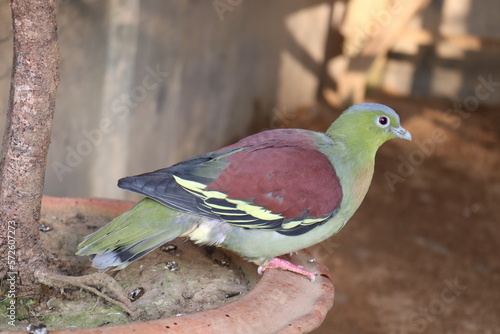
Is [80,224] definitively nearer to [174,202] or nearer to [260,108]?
[174,202]

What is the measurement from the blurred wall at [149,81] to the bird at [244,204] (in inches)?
51.8

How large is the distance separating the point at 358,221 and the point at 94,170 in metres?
2.37

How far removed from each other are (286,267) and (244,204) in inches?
9.7

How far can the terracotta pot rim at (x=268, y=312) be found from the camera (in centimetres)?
145

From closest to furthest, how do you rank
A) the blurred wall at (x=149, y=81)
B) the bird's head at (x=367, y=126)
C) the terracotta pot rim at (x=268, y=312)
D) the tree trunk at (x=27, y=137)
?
the terracotta pot rim at (x=268, y=312) → the tree trunk at (x=27, y=137) → the bird's head at (x=367, y=126) → the blurred wall at (x=149, y=81)

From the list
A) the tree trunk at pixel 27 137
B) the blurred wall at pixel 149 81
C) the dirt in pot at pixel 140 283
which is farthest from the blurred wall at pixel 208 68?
the tree trunk at pixel 27 137

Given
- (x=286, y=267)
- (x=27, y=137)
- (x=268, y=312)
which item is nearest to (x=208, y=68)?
(x=286, y=267)

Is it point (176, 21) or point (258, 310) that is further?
point (176, 21)

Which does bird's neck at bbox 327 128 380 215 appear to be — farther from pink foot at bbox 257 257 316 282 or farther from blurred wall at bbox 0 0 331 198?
blurred wall at bbox 0 0 331 198

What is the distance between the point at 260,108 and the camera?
6.63 metres

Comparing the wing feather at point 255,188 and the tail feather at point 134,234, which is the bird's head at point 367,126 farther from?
the tail feather at point 134,234

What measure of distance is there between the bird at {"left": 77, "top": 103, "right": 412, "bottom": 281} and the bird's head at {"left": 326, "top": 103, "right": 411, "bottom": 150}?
0.45 ft

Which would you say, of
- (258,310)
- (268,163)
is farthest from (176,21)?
(258,310)

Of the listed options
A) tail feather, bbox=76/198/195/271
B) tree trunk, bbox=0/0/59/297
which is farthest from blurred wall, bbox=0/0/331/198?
tail feather, bbox=76/198/195/271
